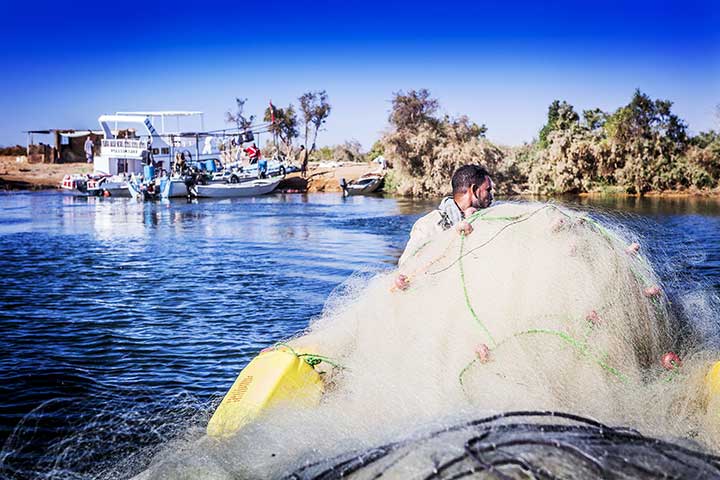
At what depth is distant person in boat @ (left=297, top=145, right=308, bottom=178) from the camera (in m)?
58.4

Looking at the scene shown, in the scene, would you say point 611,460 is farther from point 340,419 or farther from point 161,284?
point 161,284

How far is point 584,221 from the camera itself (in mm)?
5258

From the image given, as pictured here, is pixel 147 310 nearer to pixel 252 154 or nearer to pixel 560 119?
pixel 560 119

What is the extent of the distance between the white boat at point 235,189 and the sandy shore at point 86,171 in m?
5.00

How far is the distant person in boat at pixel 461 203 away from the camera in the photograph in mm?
6504

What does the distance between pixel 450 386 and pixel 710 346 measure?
2.66 meters

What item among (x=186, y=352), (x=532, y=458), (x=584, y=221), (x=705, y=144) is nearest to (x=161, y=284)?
(x=186, y=352)

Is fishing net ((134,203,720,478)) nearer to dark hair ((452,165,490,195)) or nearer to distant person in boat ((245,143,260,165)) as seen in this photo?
dark hair ((452,165,490,195))

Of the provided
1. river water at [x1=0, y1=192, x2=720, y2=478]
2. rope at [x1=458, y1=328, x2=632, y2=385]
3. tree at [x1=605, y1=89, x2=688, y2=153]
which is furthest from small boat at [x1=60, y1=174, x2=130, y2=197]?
rope at [x1=458, y1=328, x2=632, y2=385]

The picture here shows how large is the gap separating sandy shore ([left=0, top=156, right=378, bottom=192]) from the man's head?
47609 millimetres

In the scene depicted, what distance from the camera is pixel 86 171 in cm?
6250

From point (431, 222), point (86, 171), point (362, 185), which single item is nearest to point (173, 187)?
point (362, 185)

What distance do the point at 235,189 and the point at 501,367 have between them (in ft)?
147

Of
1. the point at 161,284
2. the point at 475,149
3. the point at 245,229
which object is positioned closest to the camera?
the point at 161,284
